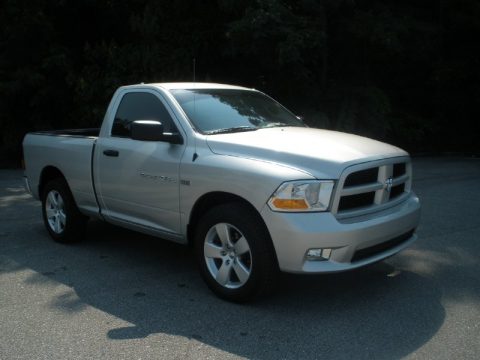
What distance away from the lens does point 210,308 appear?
452 centimetres

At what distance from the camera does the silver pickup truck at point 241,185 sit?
4.23 meters

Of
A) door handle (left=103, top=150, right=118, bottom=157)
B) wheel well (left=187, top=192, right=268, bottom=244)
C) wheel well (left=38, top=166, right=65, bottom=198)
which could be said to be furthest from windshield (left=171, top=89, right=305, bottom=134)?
wheel well (left=38, top=166, right=65, bottom=198)

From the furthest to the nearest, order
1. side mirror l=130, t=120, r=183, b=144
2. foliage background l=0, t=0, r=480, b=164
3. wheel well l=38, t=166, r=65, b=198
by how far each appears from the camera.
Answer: foliage background l=0, t=0, r=480, b=164 < wheel well l=38, t=166, r=65, b=198 < side mirror l=130, t=120, r=183, b=144

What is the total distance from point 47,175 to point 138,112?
6.19 ft

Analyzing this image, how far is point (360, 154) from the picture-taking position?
15.0ft

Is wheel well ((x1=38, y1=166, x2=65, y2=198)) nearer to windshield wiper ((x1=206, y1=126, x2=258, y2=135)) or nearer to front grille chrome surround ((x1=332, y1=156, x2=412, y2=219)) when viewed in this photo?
windshield wiper ((x1=206, y1=126, x2=258, y2=135))

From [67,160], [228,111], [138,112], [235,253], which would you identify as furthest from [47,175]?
[235,253]

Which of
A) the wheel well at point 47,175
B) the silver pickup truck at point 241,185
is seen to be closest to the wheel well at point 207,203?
the silver pickup truck at point 241,185

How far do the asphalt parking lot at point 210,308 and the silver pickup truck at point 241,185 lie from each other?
381 mm

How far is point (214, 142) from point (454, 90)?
16.8 m

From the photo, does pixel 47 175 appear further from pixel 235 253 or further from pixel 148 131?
pixel 235 253

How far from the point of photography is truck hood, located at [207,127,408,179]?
4332mm

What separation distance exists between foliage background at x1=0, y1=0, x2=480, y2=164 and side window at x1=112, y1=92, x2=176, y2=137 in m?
7.73

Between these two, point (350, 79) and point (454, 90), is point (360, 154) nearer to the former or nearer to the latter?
point (350, 79)
